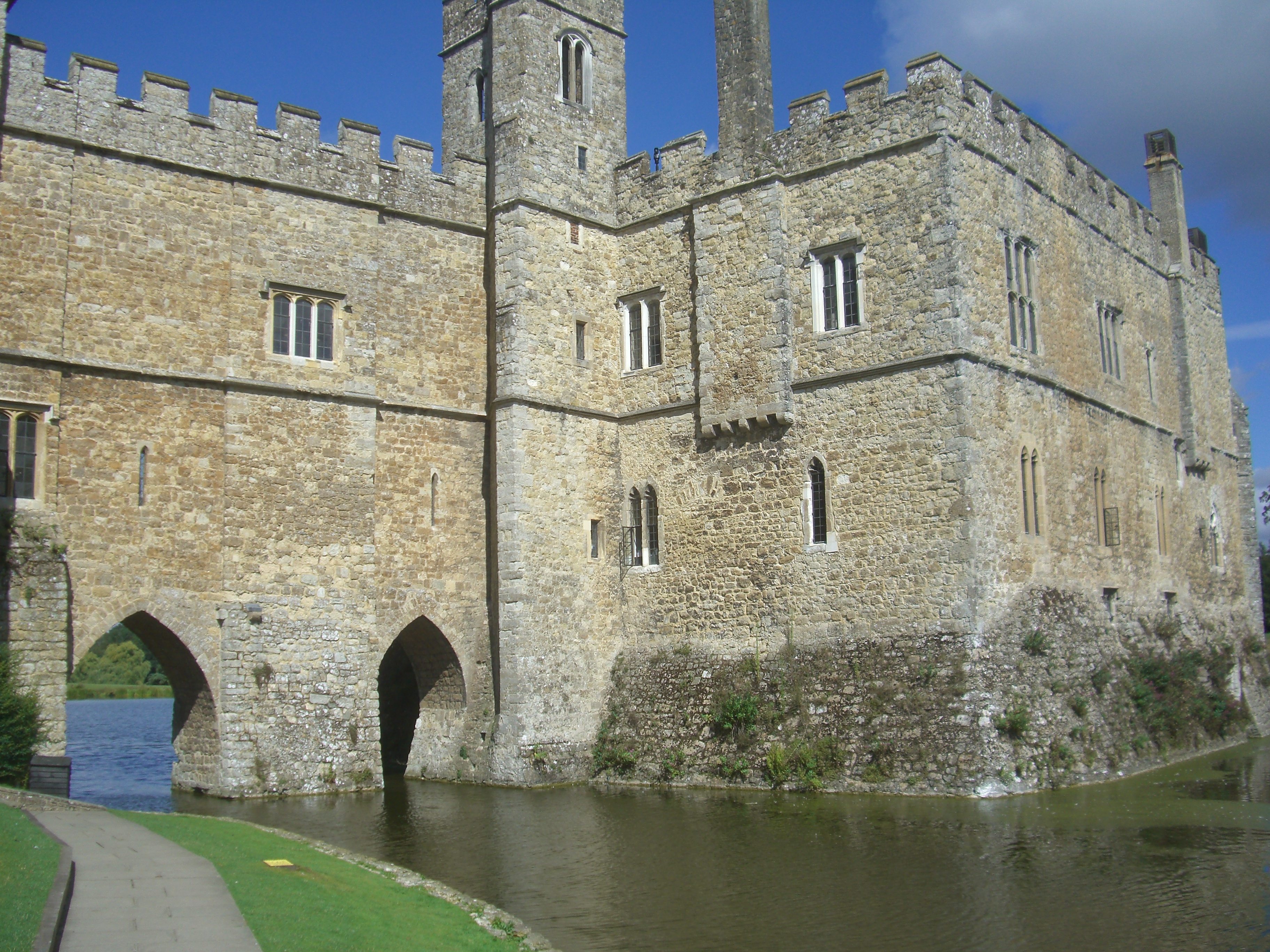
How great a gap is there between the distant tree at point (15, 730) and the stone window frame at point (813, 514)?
11938 mm

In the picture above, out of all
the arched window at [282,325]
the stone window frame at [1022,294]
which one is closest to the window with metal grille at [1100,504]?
the stone window frame at [1022,294]

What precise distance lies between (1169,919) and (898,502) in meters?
9.02

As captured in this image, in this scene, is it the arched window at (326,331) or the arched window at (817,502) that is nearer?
the arched window at (817,502)

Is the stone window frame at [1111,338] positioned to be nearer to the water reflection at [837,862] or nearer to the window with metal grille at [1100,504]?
the window with metal grille at [1100,504]

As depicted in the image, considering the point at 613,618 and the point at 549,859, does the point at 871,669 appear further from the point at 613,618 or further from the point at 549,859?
the point at 549,859

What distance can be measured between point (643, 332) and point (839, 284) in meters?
4.33

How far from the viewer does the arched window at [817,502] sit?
19.7m

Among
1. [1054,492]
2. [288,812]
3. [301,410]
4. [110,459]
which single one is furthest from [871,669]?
[110,459]

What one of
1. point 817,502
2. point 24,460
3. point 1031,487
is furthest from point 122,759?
point 1031,487

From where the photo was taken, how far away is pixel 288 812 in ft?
55.6

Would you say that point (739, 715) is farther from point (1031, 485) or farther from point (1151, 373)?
point (1151, 373)

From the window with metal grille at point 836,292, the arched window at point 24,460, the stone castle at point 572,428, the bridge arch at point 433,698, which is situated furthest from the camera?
the bridge arch at point 433,698

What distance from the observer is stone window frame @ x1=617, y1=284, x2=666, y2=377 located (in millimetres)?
22234

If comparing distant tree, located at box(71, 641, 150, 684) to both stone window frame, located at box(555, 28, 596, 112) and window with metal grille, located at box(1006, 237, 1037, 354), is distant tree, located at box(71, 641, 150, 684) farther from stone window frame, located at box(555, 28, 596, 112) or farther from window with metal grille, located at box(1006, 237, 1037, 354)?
window with metal grille, located at box(1006, 237, 1037, 354)
